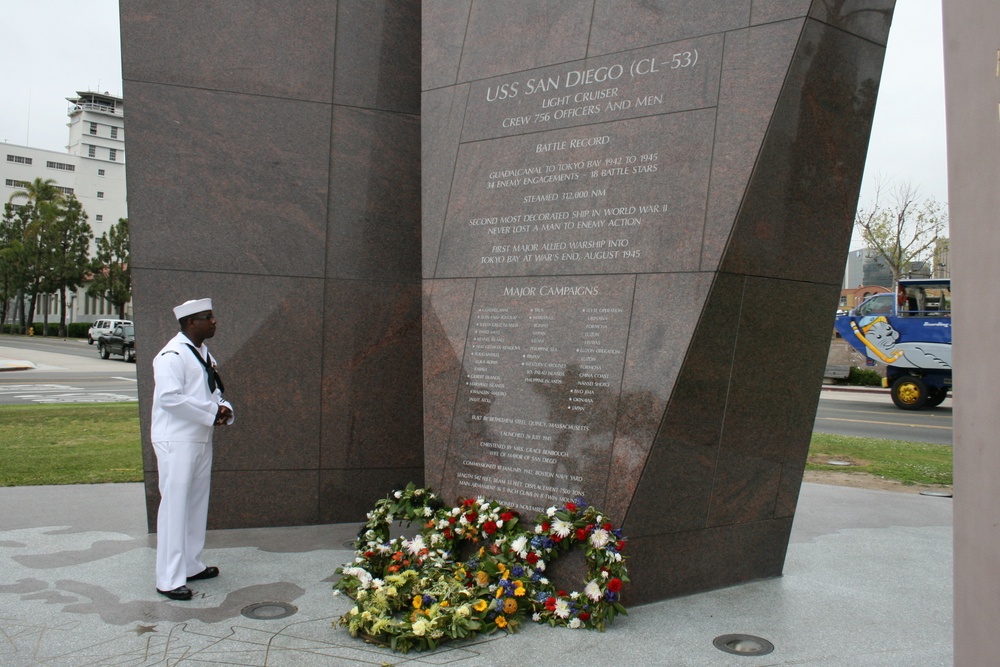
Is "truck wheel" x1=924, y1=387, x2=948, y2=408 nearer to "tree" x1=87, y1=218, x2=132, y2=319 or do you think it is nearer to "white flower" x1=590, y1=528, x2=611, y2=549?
"white flower" x1=590, y1=528, x2=611, y2=549

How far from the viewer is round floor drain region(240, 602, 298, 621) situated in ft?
15.7

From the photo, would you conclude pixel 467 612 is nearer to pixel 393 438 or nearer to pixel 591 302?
pixel 591 302

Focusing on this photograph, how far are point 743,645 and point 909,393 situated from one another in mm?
20374

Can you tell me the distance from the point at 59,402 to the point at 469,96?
619 inches

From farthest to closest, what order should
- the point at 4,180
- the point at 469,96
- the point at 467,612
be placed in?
the point at 4,180
the point at 469,96
the point at 467,612

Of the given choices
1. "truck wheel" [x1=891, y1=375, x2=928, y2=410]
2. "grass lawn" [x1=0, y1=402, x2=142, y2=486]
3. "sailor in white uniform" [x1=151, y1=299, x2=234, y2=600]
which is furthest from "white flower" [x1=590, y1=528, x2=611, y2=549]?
"truck wheel" [x1=891, y1=375, x2=928, y2=410]

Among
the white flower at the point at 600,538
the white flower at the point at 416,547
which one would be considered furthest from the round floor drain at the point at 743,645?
the white flower at the point at 416,547

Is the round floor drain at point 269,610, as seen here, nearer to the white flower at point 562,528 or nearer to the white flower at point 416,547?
the white flower at point 416,547

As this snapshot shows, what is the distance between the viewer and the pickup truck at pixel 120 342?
1436 inches

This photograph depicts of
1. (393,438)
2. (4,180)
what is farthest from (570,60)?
(4,180)

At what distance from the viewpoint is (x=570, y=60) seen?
5809mm

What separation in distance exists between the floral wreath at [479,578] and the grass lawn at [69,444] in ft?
18.9

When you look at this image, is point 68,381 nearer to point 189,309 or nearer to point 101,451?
point 101,451

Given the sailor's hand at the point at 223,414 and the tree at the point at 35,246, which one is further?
the tree at the point at 35,246
